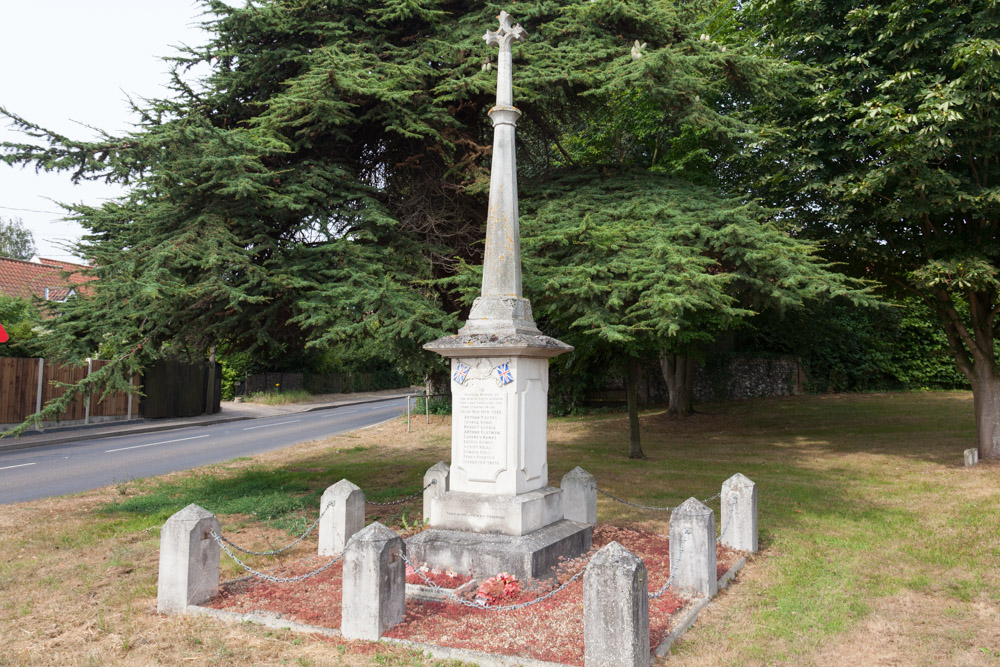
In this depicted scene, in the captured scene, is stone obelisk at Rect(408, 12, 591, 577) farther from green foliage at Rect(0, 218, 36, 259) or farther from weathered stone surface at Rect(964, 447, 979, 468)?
green foliage at Rect(0, 218, 36, 259)

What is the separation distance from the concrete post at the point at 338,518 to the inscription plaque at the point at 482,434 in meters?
1.48

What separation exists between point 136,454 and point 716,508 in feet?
46.8

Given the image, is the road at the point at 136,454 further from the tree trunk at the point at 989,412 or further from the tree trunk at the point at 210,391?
the tree trunk at the point at 989,412

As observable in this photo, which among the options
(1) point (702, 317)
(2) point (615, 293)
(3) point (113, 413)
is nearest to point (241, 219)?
(2) point (615, 293)

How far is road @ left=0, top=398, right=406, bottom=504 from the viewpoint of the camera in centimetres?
1247

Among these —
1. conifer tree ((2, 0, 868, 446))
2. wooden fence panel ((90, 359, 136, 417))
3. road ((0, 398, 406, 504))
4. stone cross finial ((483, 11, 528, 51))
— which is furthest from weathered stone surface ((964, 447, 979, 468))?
wooden fence panel ((90, 359, 136, 417))

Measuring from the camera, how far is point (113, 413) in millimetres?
24938

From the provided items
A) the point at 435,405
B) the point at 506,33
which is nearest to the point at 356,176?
the point at 506,33

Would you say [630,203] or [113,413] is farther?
[113,413]

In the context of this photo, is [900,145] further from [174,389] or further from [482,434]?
[174,389]

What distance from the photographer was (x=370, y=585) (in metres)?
5.14

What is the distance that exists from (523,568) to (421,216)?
6.87 m

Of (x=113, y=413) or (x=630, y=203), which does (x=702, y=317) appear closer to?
(x=630, y=203)

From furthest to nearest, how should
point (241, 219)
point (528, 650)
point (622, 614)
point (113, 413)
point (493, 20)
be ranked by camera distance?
1. point (113, 413)
2. point (493, 20)
3. point (241, 219)
4. point (528, 650)
5. point (622, 614)
